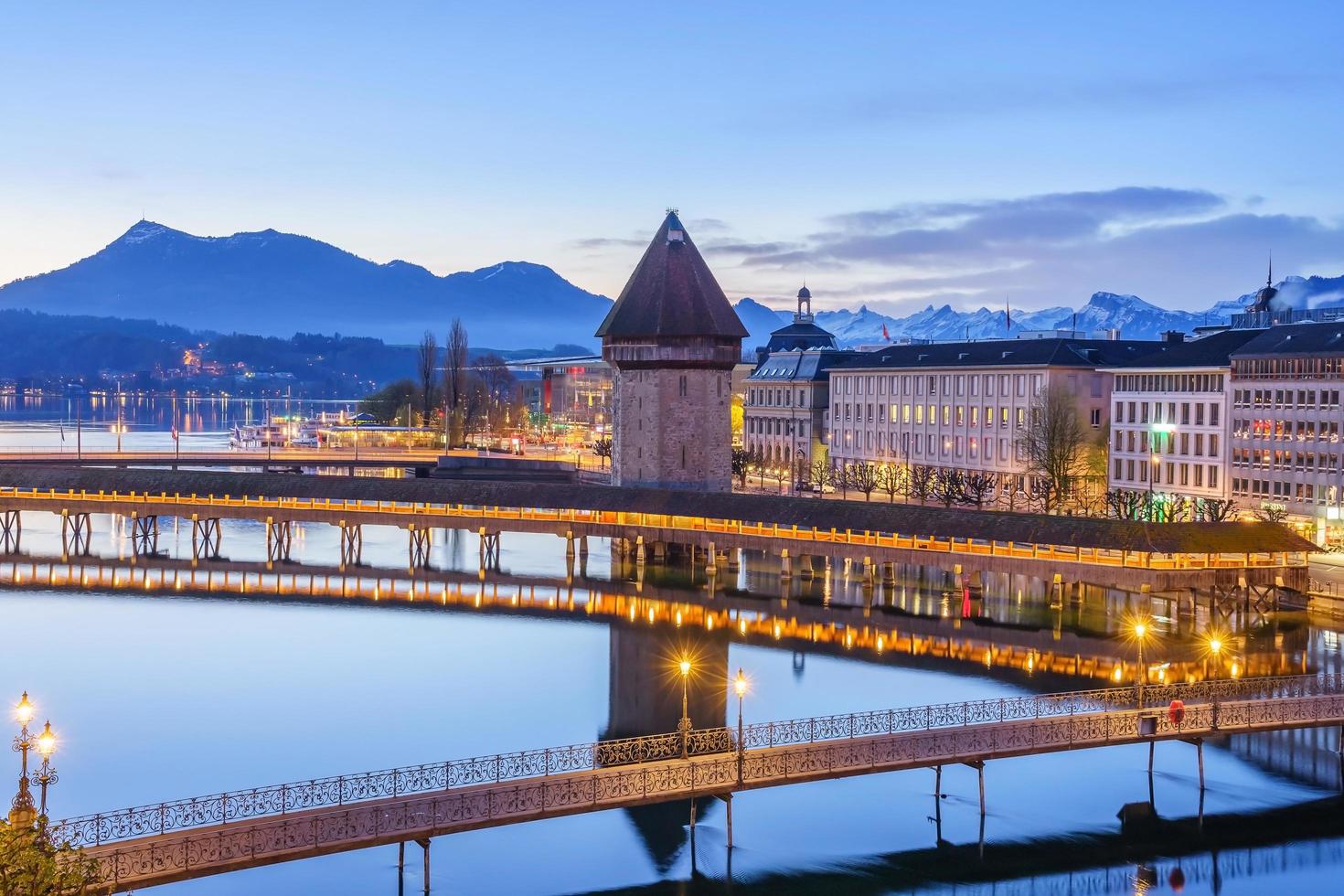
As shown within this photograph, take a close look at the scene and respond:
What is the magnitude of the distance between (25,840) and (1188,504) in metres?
69.7

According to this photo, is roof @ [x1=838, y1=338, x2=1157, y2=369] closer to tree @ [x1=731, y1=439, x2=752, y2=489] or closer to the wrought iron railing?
tree @ [x1=731, y1=439, x2=752, y2=489]

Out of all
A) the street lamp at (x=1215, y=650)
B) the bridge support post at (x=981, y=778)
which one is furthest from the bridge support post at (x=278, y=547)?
the bridge support post at (x=981, y=778)

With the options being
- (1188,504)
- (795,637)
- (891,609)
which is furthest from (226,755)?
(1188,504)

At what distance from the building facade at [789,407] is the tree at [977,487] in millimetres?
24253

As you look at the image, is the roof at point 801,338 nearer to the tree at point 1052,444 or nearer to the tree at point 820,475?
the tree at point 820,475

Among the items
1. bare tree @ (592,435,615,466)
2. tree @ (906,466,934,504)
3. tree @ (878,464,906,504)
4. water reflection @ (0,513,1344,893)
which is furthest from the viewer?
bare tree @ (592,435,615,466)

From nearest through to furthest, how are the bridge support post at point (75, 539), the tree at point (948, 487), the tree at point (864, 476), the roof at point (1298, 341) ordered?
the roof at point (1298, 341)
the bridge support post at point (75, 539)
the tree at point (948, 487)
the tree at point (864, 476)

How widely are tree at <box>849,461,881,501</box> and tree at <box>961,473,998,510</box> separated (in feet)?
20.5

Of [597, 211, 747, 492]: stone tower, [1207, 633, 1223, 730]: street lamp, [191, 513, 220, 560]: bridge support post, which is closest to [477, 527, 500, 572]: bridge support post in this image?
[597, 211, 747, 492]: stone tower

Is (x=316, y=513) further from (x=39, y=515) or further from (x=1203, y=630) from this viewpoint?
(x=1203, y=630)

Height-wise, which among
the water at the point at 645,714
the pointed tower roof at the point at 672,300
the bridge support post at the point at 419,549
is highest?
the pointed tower roof at the point at 672,300

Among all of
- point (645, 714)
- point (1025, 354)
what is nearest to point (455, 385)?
point (1025, 354)

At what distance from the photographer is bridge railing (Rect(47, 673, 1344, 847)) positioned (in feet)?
98.4

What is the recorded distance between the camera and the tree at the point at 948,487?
90.8m
